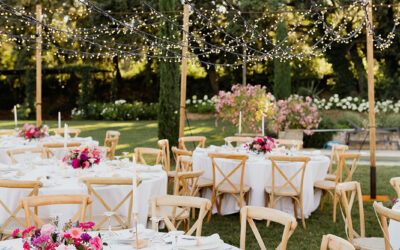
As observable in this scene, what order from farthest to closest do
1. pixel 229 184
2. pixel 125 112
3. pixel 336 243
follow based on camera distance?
pixel 125 112 < pixel 229 184 < pixel 336 243

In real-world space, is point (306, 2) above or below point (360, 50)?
above

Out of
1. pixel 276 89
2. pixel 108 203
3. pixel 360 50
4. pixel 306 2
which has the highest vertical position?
pixel 306 2

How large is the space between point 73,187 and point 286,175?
2.80 meters

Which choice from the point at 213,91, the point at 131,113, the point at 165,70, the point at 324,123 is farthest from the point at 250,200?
the point at 213,91

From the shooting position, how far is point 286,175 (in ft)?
19.3

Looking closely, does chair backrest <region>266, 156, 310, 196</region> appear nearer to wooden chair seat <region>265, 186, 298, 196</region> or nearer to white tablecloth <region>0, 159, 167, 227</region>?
wooden chair seat <region>265, 186, 298, 196</region>

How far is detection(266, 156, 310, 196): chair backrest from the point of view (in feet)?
18.4

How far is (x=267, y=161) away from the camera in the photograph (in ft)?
19.7

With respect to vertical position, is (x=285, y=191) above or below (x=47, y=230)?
below

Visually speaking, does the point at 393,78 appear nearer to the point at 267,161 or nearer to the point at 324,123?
the point at 324,123

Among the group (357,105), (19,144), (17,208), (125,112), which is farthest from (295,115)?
(125,112)

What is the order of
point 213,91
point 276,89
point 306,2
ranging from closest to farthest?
point 276,89 → point 306,2 → point 213,91

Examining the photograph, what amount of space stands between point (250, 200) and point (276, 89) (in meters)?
11.1

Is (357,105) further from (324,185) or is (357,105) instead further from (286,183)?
(286,183)
